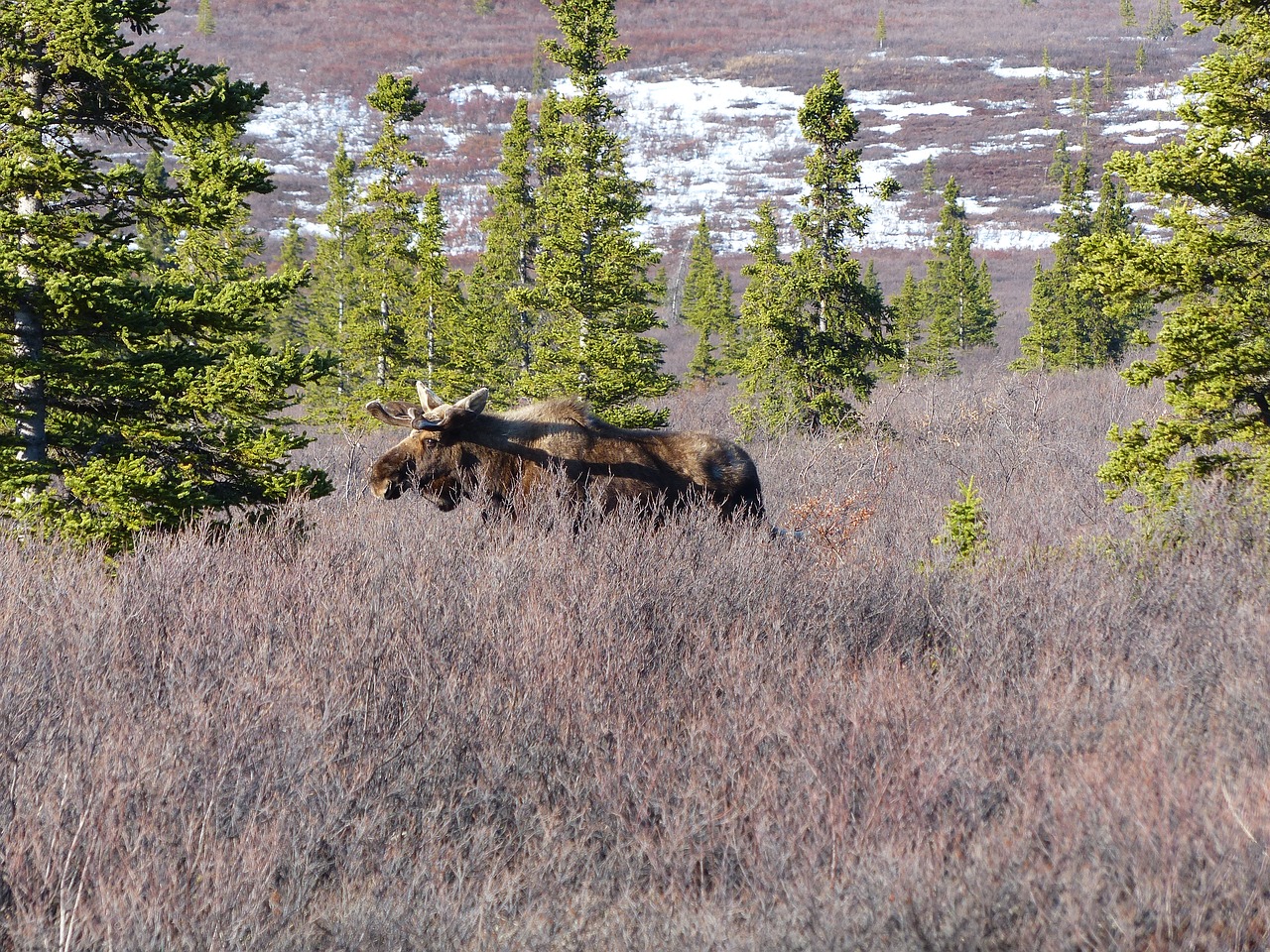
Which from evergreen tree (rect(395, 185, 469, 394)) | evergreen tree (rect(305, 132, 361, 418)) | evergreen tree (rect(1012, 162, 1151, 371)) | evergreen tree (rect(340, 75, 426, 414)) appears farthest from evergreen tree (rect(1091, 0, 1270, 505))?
evergreen tree (rect(1012, 162, 1151, 371))

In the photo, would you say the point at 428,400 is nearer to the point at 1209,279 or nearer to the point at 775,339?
the point at 1209,279

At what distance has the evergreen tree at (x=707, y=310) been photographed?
148 feet

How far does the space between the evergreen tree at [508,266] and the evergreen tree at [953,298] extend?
20048mm

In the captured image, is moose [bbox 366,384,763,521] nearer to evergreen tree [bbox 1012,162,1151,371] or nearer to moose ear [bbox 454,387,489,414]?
moose ear [bbox 454,387,489,414]

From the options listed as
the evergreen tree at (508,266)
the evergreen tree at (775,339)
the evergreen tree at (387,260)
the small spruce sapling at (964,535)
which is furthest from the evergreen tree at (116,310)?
the evergreen tree at (508,266)

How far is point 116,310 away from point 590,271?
45.4 feet

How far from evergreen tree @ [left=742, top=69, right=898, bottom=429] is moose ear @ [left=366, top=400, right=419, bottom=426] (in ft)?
43.2

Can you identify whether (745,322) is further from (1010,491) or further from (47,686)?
(47,686)

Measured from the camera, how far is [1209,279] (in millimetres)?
7285

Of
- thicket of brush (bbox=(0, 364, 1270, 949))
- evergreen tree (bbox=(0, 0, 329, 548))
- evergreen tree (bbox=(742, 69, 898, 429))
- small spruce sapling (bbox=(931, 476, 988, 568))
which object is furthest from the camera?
evergreen tree (bbox=(742, 69, 898, 429))

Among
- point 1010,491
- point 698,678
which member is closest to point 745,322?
point 1010,491

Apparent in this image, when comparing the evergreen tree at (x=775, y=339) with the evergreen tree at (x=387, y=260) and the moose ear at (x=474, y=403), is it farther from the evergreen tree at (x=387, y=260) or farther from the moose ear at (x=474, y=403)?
the moose ear at (x=474, y=403)

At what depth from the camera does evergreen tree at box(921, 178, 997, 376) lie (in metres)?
46.3

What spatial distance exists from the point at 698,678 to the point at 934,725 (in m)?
1.20
